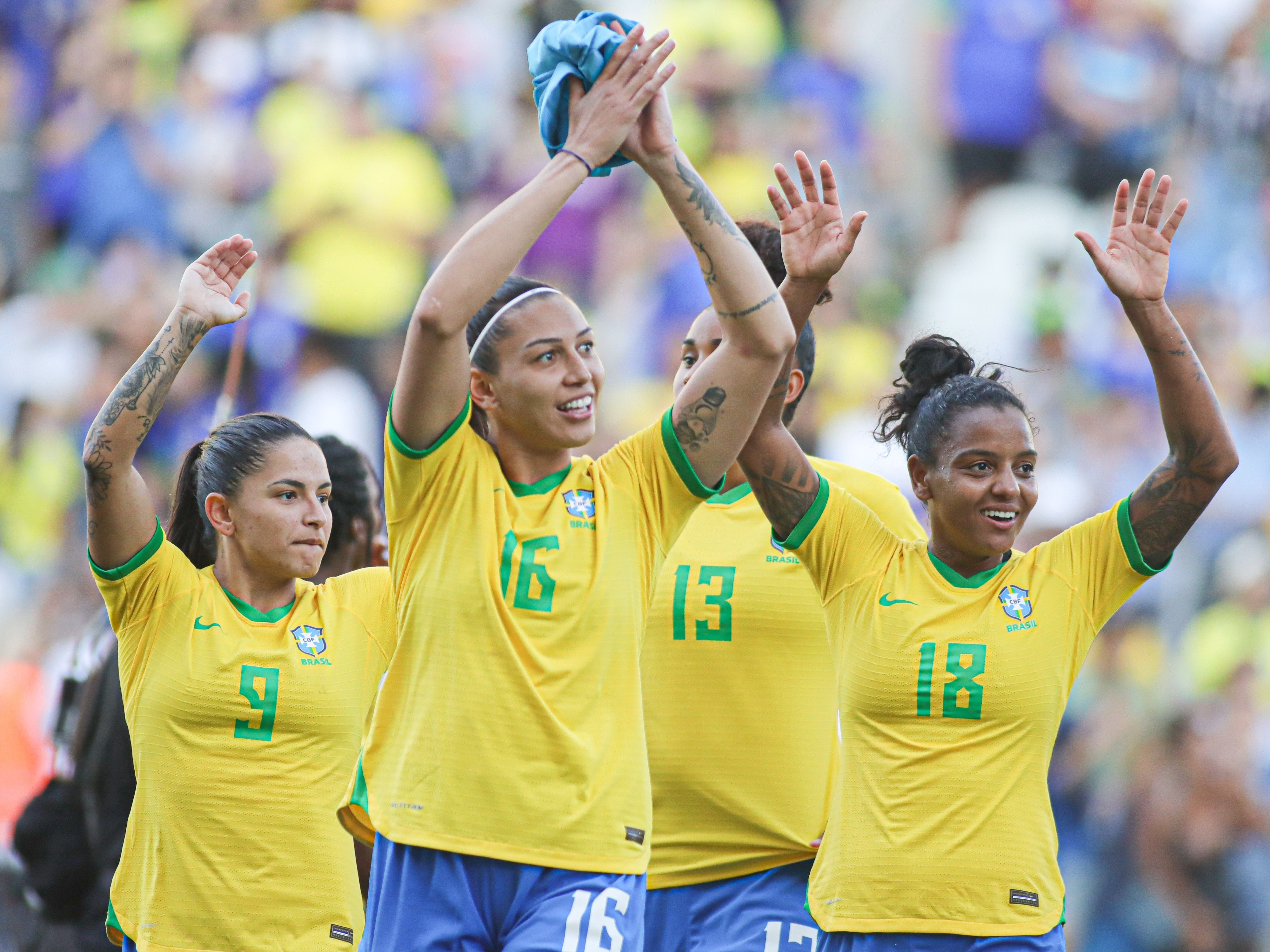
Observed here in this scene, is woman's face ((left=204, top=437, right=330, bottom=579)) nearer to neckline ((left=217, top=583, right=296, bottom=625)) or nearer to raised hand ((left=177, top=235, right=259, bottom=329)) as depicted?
neckline ((left=217, top=583, right=296, bottom=625))

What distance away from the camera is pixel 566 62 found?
3.33m

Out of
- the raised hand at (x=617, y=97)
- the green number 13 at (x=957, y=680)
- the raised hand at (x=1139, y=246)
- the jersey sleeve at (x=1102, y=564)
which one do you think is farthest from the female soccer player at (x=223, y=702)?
the raised hand at (x=1139, y=246)

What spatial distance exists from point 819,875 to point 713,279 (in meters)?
1.44

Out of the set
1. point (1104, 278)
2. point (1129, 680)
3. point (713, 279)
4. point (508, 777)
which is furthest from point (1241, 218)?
point (508, 777)

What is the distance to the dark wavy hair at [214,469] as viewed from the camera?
164 inches

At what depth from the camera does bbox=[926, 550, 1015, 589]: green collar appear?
3713 millimetres

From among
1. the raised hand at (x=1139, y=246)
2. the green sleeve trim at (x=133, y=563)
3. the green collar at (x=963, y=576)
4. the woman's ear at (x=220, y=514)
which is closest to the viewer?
the raised hand at (x=1139, y=246)

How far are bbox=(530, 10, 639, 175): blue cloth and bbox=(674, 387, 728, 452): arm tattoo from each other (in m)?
0.54

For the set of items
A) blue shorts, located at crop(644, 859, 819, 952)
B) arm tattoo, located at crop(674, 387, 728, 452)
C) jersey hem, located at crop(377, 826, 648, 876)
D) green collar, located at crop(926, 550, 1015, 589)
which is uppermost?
arm tattoo, located at crop(674, 387, 728, 452)

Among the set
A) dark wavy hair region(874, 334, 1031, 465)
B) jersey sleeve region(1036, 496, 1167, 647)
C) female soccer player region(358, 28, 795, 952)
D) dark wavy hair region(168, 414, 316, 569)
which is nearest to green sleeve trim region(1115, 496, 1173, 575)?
jersey sleeve region(1036, 496, 1167, 647)

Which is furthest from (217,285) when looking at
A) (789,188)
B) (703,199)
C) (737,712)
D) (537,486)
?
(737,712)

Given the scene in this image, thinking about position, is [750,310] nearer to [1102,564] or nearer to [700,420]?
[700,420]

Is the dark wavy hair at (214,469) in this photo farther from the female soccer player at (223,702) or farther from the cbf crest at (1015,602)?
the cbf crest at (1015,602)

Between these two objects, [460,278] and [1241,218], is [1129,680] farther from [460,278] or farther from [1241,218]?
[460,278]
